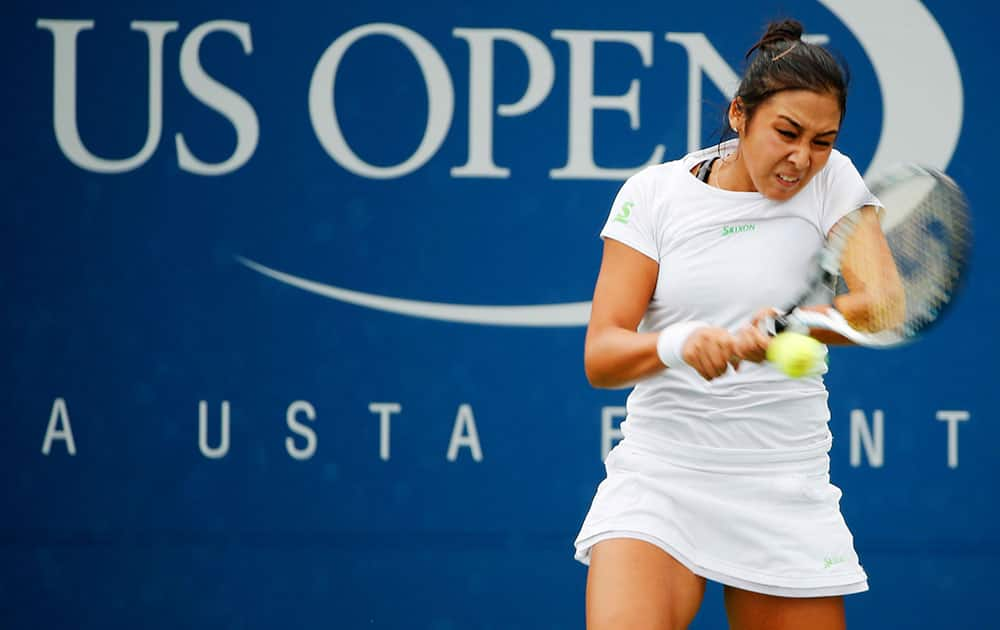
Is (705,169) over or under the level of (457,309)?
over

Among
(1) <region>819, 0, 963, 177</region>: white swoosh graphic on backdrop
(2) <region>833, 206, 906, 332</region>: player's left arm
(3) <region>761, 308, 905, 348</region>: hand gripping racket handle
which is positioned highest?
(1) <region>819, 0, 963, 177</region>: white swoosh graphic on backdrop

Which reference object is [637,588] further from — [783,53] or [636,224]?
[783,53]

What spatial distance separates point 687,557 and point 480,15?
199cm

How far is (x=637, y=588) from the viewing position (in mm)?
2398

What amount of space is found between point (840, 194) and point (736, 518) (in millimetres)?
603

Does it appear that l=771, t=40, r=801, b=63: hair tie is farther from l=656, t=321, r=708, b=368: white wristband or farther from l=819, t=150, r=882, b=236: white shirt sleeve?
l=656, t=321, r=708, b=368: white wristband

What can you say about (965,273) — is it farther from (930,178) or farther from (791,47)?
(791,47)

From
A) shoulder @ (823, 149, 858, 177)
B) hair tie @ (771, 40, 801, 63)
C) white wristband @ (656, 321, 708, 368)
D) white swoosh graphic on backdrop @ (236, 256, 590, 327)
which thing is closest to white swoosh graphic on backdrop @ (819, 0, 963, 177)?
white swoosh graphic on backdrop @ (236, 256, 590, 327)

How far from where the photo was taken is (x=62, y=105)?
398cm

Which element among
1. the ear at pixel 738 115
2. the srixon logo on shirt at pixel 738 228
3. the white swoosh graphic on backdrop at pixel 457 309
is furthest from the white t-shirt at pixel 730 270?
the white swoosh graphic on backdrop at pixel 457 309

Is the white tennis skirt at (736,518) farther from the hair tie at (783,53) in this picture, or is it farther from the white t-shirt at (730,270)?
the hair tie at (783,53)

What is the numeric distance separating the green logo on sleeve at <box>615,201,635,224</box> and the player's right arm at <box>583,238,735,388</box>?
40 millimetres

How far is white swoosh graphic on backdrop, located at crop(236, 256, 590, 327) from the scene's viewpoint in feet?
13.1

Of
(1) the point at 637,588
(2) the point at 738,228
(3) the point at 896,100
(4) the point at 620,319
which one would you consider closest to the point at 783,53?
(2) the point at 738,228
